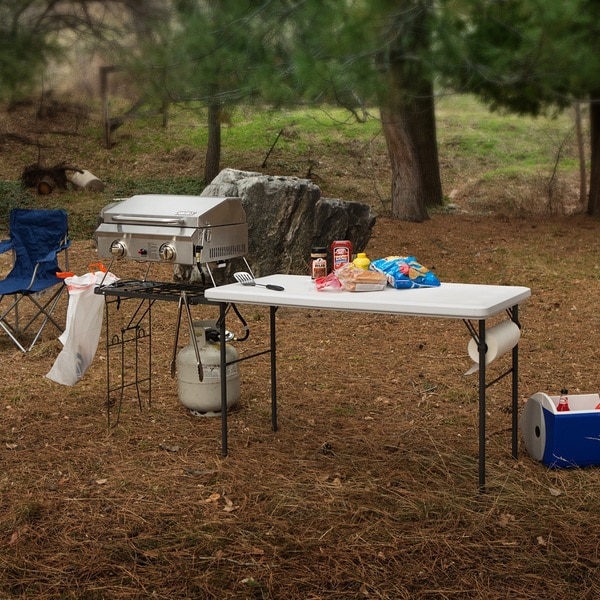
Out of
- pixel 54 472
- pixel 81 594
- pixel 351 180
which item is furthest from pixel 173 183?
pixel 81 594

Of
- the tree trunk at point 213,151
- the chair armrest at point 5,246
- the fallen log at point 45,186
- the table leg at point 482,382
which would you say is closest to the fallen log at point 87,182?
the fallen log at point 45,186

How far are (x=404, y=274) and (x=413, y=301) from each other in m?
0.33

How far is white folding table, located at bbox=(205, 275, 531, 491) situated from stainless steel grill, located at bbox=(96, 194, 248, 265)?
0.22 metres

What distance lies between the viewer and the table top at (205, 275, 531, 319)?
2818mm

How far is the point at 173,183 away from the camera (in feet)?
36.9

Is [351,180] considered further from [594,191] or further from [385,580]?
[385,580]

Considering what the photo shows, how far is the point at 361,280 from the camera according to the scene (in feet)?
10.2

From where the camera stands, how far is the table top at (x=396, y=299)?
9.25 feet

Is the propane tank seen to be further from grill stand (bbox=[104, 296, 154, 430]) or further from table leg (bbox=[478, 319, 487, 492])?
table leg (bbox=[478, 319, 487, 492])

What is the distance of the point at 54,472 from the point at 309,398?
4.34ft

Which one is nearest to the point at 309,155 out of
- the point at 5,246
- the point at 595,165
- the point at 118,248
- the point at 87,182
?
the point at 87,182

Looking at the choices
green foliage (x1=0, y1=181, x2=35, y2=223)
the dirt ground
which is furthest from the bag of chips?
green foliage (x1=0, y1=181, x2=35, y2=223)

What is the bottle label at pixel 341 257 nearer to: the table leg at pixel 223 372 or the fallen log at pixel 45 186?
the table leg at pixel 223 372

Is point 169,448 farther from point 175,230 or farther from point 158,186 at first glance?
point 158,186
